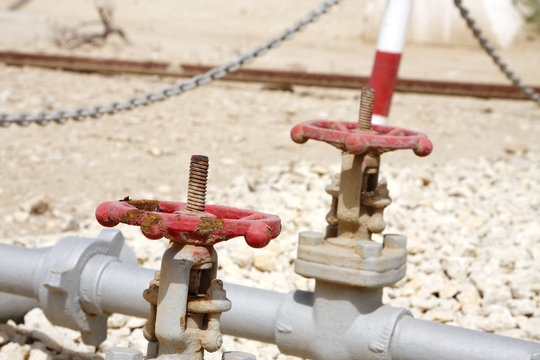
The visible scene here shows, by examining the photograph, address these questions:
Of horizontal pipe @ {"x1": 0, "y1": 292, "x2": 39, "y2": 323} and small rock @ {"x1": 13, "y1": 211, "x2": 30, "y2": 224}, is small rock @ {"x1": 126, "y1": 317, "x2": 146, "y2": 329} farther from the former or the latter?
small rock @ {"x1": 13, "y1": 211, "x2": 30, "y2": 224}

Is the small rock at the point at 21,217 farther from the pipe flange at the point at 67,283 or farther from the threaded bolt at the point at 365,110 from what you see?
the threaded bolt at the point at 365,110

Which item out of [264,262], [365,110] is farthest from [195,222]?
[264,262]

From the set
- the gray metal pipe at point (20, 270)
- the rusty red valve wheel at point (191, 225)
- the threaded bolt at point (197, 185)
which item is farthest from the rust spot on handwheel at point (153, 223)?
the gray metal pipe at point (20, 270)

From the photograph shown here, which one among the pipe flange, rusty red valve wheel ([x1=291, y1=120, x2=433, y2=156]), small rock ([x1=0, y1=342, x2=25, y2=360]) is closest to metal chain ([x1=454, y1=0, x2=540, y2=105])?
rusty red valve wheel ([x1=291, y1=120, x2=433, y2=156])

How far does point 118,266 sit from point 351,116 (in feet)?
10.6

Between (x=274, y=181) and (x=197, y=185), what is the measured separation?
91.7 inches

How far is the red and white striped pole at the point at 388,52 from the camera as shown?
327 centimetres

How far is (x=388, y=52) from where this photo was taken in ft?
10.8

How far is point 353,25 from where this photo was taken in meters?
11.5

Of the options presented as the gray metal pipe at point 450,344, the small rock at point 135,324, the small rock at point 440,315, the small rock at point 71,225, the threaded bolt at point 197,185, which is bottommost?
the small rock at point 135,324

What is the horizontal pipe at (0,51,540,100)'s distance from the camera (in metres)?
5.62

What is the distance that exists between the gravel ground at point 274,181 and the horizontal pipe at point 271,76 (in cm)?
9

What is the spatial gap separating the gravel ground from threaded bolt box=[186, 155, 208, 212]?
3.16ft

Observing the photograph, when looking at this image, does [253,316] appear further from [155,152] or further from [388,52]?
[155,152]
